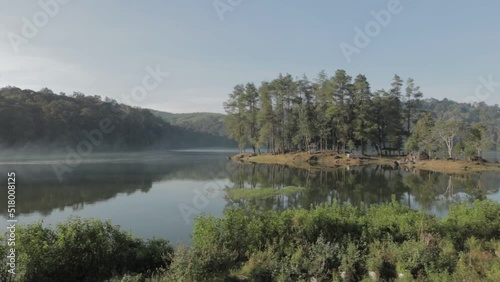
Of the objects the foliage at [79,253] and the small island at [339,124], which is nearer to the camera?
the foliage at [79,253]

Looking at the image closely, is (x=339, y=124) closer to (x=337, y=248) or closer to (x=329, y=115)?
(x=329, y=115)

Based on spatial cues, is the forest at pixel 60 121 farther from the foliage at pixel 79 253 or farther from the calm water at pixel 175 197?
the foliage at pixel 79 253

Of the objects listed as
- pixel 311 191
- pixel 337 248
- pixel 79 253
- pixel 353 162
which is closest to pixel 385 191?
pixel 311 191

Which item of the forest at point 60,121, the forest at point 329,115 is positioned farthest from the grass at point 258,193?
the forest at point 60,121

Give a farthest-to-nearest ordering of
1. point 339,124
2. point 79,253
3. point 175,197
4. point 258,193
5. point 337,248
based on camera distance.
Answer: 1. point 339,124
2. point 258,193
3. point 175,197
4. point 337,248
5. point 79,253

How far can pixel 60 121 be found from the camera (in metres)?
116

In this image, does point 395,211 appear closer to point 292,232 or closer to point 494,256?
point 494,256

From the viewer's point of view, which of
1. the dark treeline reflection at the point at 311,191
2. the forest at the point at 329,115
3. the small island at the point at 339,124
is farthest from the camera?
the forest at the point at 329,115

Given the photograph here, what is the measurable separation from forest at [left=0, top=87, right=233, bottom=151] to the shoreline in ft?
223

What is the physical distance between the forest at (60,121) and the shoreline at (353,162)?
68.0 m

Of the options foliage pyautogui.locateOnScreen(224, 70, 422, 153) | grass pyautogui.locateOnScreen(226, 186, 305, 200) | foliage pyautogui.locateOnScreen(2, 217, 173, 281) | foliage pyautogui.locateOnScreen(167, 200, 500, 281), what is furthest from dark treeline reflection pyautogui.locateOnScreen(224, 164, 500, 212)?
foliage pyautogui.locateOnScreen(224, 70, 422, 153)

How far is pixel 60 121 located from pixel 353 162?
10127 centimetres

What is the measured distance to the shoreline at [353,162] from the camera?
5603cm

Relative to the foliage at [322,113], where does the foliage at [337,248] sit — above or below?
below
